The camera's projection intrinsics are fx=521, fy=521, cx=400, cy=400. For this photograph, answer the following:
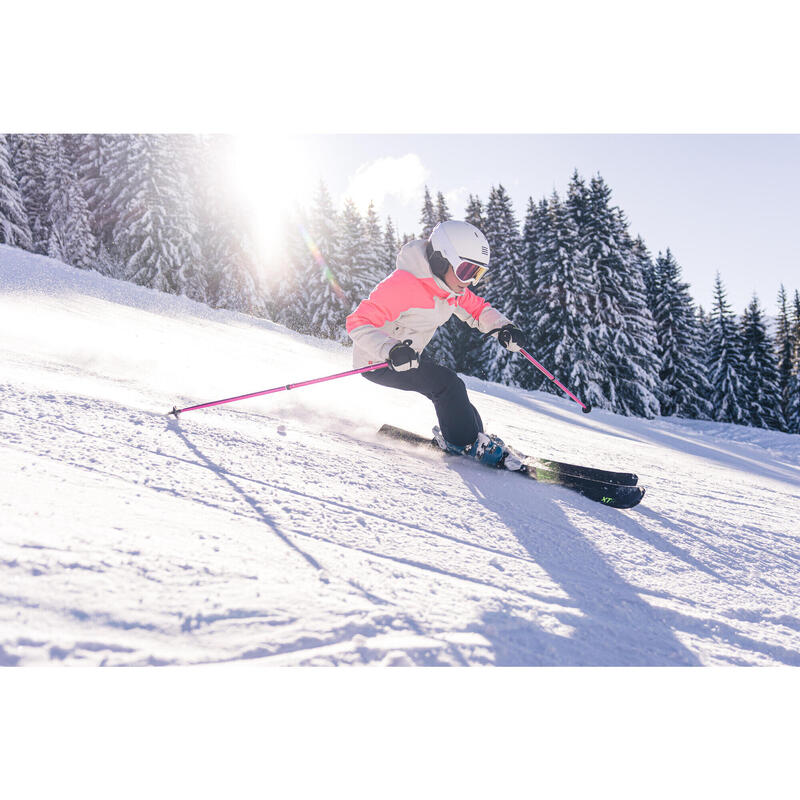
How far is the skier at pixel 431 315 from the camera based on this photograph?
12.5 feet

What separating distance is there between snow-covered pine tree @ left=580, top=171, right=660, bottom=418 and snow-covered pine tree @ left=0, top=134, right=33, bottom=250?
88.3 feet

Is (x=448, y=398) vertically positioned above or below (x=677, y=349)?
below

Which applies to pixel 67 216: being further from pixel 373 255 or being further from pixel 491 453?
pixel 491 453

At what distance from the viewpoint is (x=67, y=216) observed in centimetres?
2847

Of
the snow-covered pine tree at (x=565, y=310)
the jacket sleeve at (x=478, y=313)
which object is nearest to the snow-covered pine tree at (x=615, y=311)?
the snow-covered pine tree at (x=565, y=310)

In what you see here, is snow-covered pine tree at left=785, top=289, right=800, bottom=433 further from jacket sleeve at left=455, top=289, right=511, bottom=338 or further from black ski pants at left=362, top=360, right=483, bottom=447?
black ski pants at left=362, top=360, right=483, bottom=447

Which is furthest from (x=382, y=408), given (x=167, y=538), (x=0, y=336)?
(x=167, y=538)

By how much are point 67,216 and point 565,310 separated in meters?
26.8

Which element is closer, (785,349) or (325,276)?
(325,276)

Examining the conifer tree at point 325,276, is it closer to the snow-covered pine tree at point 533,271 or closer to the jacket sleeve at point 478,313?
the snow-covered pine tree at point 533,271

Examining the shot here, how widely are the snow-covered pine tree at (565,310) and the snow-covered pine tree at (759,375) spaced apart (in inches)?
573

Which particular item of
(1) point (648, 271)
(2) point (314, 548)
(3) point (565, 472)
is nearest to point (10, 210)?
(3) point (565, 472)

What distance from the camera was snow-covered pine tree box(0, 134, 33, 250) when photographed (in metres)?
24.9

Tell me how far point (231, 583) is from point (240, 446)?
148cm
